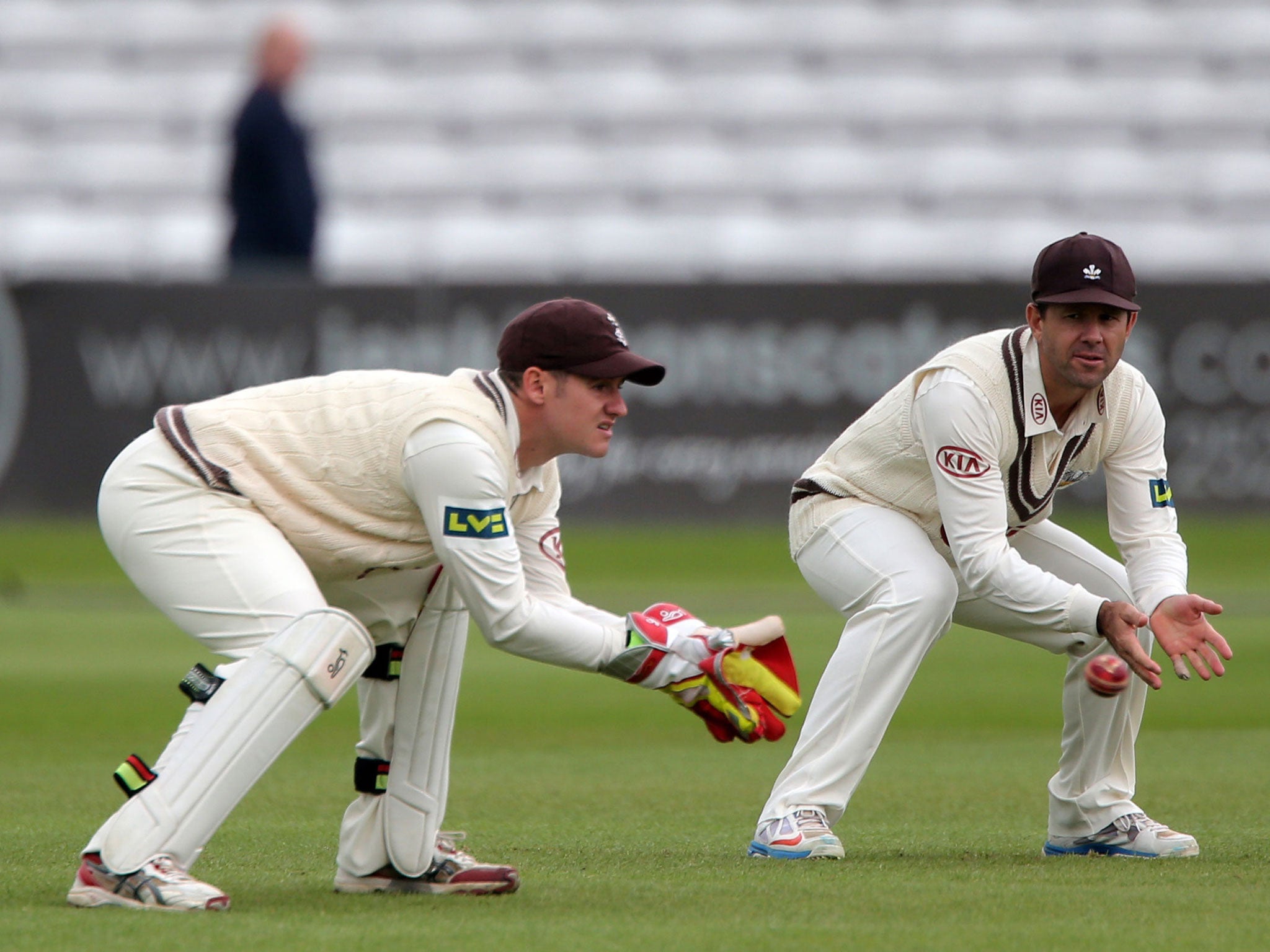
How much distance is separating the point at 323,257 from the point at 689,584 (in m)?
6.36

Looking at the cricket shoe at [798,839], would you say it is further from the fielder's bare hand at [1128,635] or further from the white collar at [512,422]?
the white collar at [512,422]

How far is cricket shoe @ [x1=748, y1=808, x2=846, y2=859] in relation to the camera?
4367mm

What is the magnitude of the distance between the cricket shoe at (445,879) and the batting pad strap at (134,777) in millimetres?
583

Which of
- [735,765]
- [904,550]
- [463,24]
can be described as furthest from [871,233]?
[904,550]

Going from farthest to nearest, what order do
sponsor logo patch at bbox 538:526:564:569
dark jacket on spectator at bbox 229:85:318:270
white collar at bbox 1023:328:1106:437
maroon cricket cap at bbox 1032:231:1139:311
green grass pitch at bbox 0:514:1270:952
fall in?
dark jacket on spectator at bbox 229:85:318:270 → white collar at bbox 1023:328:1106:437 → maroon cricket cap at bbox 1032:231:1139:311 → sponsor logo patch at bbox 538:526:564:569 → green grass pitch at bbox 0:514:1270:952

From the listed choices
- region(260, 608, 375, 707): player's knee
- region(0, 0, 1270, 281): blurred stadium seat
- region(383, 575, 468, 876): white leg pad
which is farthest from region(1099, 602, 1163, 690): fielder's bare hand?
region(0, 0, 1270, 281): blurred stadium seat

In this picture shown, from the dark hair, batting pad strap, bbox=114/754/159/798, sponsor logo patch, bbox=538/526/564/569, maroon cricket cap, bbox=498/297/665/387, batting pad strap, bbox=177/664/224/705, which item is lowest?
batting pad strap, bbox=114/754/159/798

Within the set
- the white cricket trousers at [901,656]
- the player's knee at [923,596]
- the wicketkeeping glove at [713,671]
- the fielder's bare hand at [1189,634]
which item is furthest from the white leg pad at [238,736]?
the fielder's bare hand at [1189,634]

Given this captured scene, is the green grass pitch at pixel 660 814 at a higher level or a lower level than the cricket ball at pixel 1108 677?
lower

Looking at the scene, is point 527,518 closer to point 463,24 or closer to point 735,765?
point 735,765

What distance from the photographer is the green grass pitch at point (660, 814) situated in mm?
3482

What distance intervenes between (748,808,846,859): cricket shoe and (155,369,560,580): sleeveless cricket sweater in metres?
1.08

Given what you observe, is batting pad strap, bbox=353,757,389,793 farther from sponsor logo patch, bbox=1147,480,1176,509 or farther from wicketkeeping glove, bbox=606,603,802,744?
sponsor logo patch, bbox=1147,480,1176,509

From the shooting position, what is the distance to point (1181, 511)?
12.4 m
